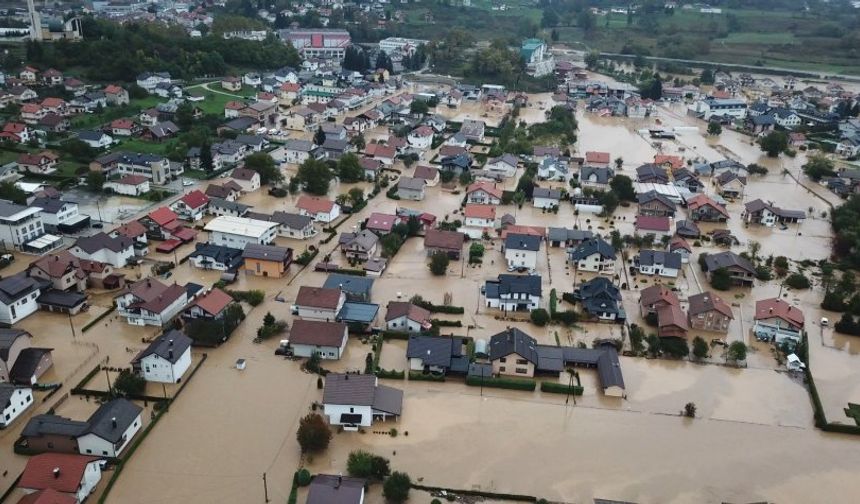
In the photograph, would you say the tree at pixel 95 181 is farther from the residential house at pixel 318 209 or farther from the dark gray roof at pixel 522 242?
the dark gray roof at pixel 522 242

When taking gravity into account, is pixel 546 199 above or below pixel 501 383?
above

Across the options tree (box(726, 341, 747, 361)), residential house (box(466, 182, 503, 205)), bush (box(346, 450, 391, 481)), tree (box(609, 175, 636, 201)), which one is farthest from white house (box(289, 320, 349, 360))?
tree (box(609, 175, 636, 201))

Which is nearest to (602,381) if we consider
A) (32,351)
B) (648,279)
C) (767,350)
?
(767,350)

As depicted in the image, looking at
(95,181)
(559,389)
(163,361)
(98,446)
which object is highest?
(95,181)

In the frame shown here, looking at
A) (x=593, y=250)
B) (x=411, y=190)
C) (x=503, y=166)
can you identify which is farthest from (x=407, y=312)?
(x=503, y=166)

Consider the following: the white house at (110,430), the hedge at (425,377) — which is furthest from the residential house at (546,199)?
the white house at (110,430)

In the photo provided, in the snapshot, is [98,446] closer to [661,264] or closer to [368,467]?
[368,467]
